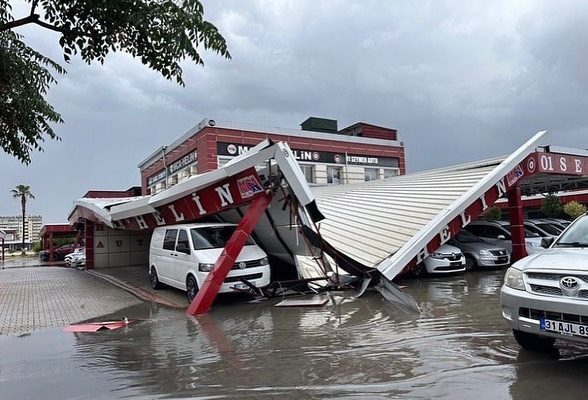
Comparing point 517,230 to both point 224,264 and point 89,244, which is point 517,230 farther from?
point 89,244

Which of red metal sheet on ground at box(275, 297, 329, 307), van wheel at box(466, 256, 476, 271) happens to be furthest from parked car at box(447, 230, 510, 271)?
red metal sheet on ground at box(275, 297, 329, 307)

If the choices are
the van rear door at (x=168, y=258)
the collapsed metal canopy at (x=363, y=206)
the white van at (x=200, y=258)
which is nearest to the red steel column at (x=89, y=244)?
the collapsed metal canopy at (x=363, y=206)

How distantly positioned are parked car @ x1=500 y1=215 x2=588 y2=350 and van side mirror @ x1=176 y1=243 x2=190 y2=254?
772 cm

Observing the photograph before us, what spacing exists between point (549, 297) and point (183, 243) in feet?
28.3

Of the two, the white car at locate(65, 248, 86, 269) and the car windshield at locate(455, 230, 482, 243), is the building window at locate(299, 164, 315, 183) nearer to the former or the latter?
the car windshield at locate(455, 230, 482, 243)

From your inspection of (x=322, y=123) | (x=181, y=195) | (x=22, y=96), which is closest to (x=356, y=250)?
(x=181, y=195)

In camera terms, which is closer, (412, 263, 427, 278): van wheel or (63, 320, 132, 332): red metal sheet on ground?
(63, 320, 132, 332): red metal sheet on ground

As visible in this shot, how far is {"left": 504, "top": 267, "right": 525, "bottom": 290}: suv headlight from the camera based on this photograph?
16.4ft

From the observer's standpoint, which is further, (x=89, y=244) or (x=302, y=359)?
(x=89, y=244)

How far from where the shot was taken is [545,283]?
186 inches

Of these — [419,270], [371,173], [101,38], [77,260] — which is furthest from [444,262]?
[77,260]

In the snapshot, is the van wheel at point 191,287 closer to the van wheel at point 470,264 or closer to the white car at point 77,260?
the van wheel at point 470,264

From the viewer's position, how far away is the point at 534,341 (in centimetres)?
538

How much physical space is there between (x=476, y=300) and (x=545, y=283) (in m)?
5.21
